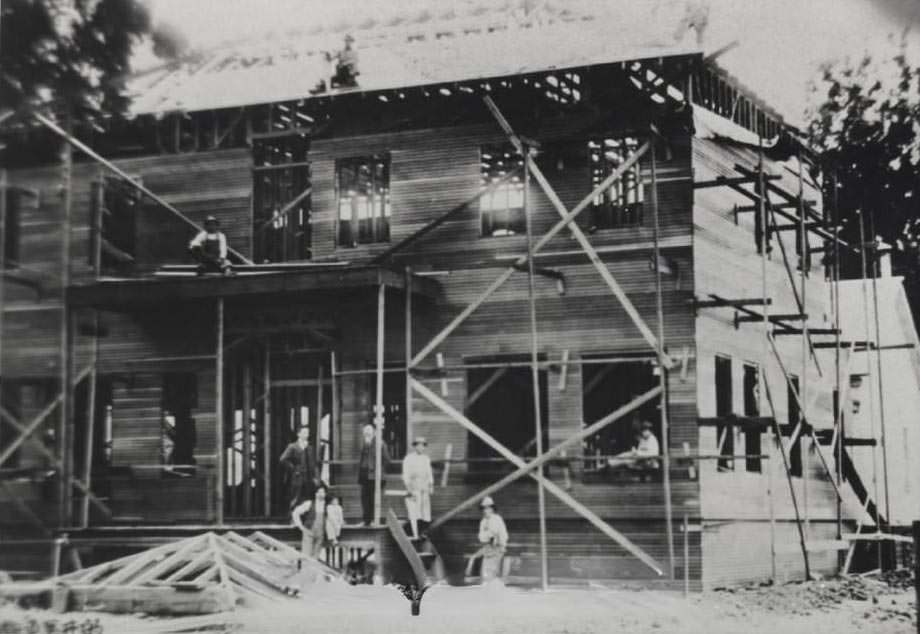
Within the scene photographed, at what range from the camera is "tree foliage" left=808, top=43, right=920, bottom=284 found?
55.2ft

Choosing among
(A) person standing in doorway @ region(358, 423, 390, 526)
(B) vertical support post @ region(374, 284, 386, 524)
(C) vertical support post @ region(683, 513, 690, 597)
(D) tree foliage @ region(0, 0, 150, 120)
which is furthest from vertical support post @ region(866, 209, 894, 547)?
(D) tree foliage @ region(0, 0, 150, 120)

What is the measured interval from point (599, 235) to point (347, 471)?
192 inches

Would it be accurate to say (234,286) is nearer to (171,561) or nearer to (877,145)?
(171,561)

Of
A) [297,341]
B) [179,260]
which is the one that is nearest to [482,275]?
[297,341]

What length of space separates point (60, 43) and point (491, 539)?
837cm

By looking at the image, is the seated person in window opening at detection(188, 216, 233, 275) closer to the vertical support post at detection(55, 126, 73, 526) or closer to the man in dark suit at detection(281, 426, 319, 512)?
the vertical support post at detection(55, 126, 73, 526)

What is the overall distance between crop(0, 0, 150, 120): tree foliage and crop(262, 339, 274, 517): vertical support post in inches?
211

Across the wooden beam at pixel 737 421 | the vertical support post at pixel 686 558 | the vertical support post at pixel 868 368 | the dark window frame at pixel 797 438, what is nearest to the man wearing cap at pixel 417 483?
the vertical support post at pixel 686 558

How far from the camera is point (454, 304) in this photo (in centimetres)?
2180

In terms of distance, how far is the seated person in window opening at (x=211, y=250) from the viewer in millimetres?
22406

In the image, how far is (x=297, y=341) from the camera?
23188mm

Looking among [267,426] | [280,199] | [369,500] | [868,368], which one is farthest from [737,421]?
[280,199]

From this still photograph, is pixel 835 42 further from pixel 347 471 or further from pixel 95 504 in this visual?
pixel 95 504

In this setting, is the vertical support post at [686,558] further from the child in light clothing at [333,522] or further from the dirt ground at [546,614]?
the child in light clothing at [333,522]
